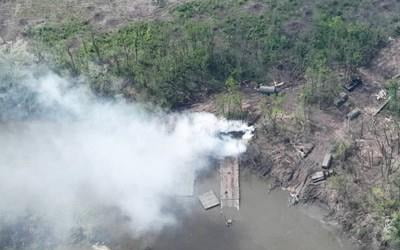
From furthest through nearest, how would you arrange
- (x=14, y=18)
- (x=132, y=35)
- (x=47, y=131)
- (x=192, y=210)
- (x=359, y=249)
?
(x=14, y=18), (x=132, y=35), (x=47, y=131), (x=192, y=210), (x=359, y=249)

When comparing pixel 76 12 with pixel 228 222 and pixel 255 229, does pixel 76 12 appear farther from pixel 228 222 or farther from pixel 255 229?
pixel 255 229

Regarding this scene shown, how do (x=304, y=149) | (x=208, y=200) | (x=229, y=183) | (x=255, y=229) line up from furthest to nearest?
(x=304, y=149)
(x=229, y=183)
(x=208, y=200)
(x=255, y=229)

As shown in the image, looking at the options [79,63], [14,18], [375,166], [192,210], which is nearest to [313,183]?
[375,166]

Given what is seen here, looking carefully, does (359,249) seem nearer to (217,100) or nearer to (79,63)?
(217,100)

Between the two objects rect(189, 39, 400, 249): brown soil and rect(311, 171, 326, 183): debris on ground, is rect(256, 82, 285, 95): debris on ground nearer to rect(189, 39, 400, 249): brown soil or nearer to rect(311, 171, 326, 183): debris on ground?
rect(189, 39, 400, 249): brown soil

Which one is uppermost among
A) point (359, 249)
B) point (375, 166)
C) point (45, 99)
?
point (45, 99)

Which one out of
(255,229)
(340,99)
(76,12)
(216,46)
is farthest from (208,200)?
(76,12)
